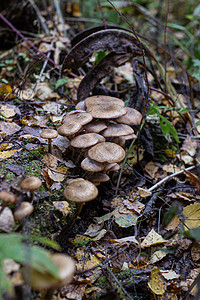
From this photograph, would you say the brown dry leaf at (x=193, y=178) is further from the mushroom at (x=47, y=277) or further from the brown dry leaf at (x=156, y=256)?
the mushroom at (x=47, y=277)

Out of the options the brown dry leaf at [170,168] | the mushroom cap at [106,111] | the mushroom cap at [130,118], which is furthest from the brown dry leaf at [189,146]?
the mushroom cap at [106,111]

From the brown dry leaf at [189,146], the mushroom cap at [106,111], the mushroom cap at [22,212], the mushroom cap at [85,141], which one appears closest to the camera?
the mushroom cap at [22,212]

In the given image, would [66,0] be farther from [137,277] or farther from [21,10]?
[137,277]

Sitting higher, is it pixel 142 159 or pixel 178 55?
pixel 178 55

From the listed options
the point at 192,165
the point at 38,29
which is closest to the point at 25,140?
the point at 192,165

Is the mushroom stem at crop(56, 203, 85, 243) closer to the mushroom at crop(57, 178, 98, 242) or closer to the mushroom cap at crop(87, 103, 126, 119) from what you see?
the mushroom at crop(57, 178, 98, 242)

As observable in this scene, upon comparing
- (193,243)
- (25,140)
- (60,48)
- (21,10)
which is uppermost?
(21,10)
